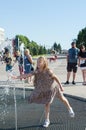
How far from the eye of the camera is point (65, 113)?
10625 mm

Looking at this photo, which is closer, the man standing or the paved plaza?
the paved plaza

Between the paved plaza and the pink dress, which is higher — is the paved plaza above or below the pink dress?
below

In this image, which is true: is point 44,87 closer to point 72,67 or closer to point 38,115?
point 38,115

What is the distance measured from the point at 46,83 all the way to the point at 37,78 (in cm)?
21

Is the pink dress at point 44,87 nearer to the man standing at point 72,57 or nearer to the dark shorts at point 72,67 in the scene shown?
the man standing at point 72,57

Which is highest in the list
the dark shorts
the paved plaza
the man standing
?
the man standing

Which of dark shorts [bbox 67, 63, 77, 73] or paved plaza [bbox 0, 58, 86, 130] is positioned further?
dark shorts [bbox 67, 63, 77, 73]

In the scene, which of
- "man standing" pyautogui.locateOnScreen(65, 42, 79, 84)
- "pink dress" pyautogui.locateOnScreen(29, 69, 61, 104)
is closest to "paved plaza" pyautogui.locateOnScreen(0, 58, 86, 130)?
"pink dress" pyautogui.locateOnScreen(29, 69, 61, 104)

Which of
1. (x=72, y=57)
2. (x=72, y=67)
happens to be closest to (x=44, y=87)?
(x=72, y=57)

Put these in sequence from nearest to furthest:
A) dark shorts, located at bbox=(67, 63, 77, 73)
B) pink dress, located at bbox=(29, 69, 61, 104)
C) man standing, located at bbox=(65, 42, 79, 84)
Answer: pink dress, located at bbox=(29, 69, 61, 104), man standing, located at bbox=(65, 42, 79, 84), dark shorts, located at bbox=(67, 63, 77, 73)

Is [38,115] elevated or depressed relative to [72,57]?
depressed

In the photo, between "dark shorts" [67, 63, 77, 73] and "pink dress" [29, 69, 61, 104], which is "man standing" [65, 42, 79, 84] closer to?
"dark shorts" [67, 63, 77, 73]

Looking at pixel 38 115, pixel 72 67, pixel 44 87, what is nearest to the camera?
pixel 44 87

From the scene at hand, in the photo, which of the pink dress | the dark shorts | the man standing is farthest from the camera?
the dark shorts
